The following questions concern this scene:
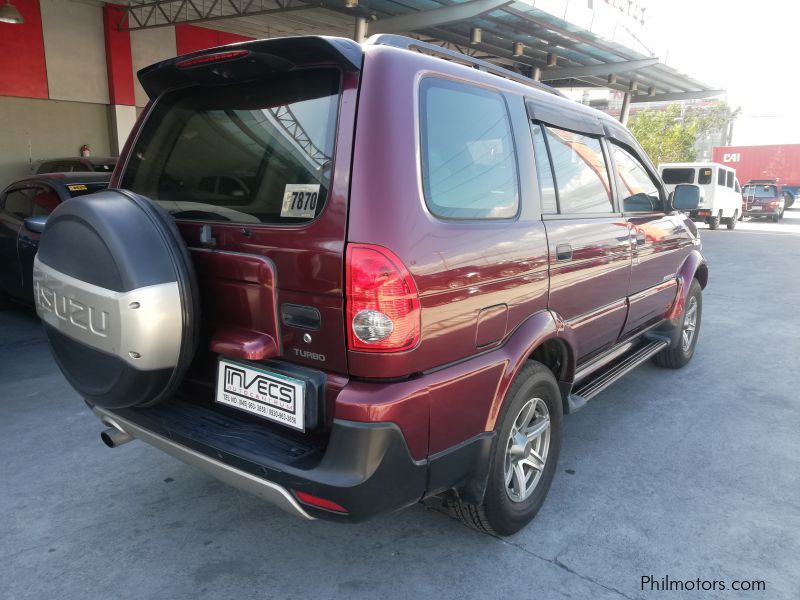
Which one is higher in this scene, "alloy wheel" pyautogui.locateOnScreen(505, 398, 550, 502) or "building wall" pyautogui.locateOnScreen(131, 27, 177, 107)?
"building wall" pyautogui.locateOnScreen(131, 27, 177, 107)

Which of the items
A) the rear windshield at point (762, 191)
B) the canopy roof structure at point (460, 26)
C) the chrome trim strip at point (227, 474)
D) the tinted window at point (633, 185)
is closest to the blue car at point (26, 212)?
the chrome trim strip at point (227, 474)

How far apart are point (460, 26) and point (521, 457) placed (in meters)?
13.5

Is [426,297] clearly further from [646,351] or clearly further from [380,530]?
[646,351]

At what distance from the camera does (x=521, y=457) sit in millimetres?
2594

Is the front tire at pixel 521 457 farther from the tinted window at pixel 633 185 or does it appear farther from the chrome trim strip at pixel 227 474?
the tinted window at pixel 633 185

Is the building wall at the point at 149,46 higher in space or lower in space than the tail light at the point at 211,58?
higher

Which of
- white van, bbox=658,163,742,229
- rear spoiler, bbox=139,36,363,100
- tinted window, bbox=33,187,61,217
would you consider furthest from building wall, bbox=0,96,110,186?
white van, bbox=658,163,742,229

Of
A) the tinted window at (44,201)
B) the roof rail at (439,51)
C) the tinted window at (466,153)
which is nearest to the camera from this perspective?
the tinted window at (466,153)

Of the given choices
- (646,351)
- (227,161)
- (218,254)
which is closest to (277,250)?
(218,254)

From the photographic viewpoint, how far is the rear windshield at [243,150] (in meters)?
Answer: 2.03

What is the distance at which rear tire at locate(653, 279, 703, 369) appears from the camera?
4.74m

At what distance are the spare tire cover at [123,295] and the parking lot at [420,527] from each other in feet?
2.39

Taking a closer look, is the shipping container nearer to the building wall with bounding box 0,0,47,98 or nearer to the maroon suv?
the building wall with bounding box 0,0,47,98

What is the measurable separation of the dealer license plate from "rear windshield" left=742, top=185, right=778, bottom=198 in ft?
92.7
